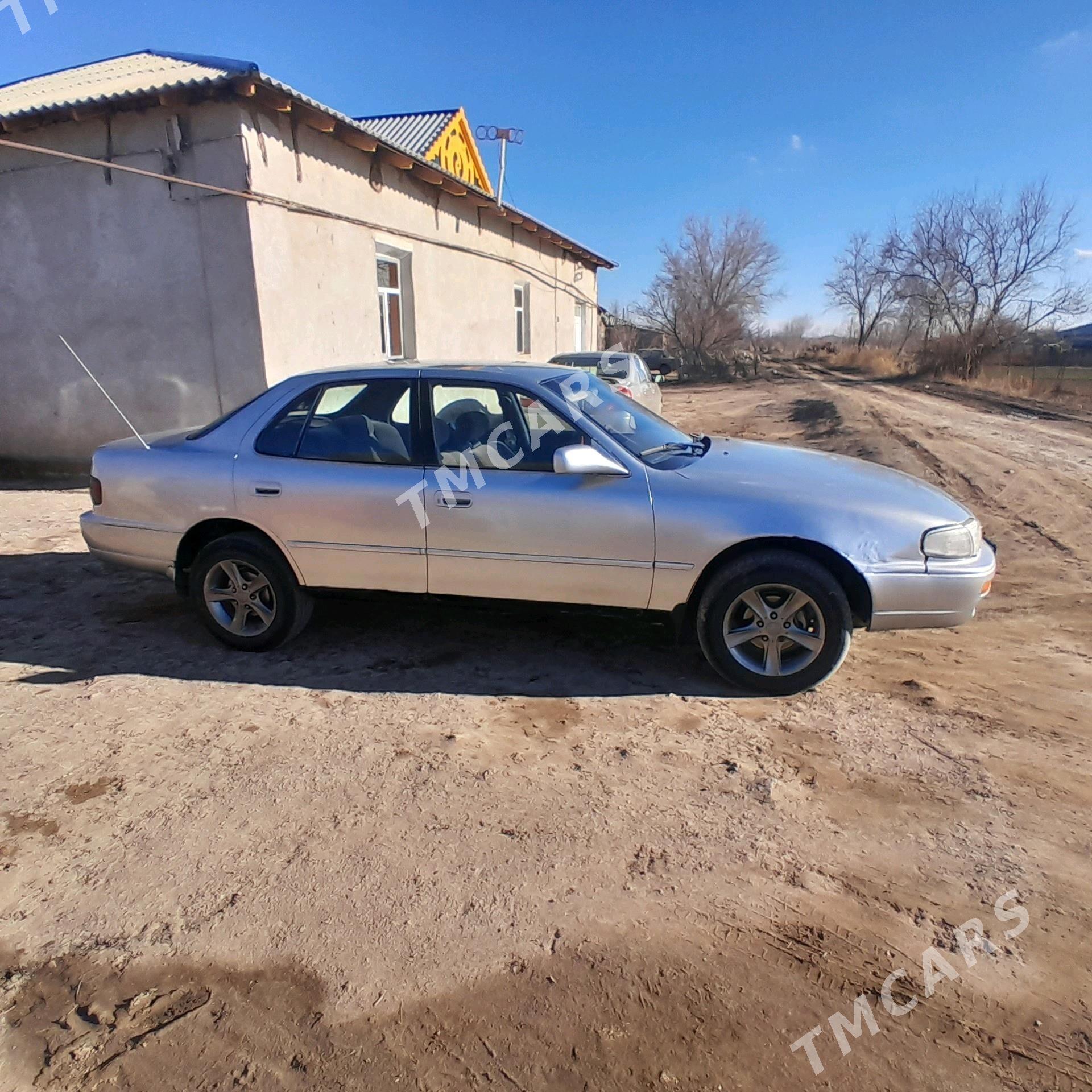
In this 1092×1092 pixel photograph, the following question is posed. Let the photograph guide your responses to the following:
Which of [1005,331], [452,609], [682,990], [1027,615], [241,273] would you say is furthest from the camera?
[1005,331]

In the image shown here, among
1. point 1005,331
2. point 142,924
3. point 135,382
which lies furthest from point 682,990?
point 1005,331

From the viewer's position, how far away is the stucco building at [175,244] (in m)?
8.25

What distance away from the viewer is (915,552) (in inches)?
140

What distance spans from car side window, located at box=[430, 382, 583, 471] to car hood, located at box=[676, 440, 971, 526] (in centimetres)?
73

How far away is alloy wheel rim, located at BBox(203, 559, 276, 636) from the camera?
4250mm

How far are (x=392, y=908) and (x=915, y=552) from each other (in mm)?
2798

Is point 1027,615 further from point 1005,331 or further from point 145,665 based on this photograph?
point 1005,331

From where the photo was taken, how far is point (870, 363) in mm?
43844

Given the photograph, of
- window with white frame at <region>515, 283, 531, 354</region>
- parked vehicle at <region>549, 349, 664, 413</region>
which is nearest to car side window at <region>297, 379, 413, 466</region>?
parked vehicle at <region>549, 349, 664, 413</region>

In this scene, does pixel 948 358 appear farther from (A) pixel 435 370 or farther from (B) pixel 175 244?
(A) pixel 435 370

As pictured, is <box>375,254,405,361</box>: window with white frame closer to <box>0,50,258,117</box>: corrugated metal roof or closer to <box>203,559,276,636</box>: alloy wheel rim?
<box>0,50,258,117</box>: corrugated metal roof

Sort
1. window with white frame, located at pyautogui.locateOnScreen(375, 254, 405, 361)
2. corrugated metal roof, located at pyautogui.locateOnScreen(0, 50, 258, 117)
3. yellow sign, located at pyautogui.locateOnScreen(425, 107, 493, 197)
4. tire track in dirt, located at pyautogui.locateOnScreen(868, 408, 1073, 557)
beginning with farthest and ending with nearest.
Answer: yellow sign, located at pyautogui.locateOnScreen(425, 107, 493, 197) → window with white frame, located at pyautogui.locateOnScreen(375, 254, 405, 361) → corrugated metal roof, located at pyautogui.locateOnScreen(0, 50, 258, 117) → tire track in dirt, located at pyautogui.locateOnScreen(868, 408, 1073, 557)

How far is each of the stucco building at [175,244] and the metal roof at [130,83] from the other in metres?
0.04

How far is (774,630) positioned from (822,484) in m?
0.79
